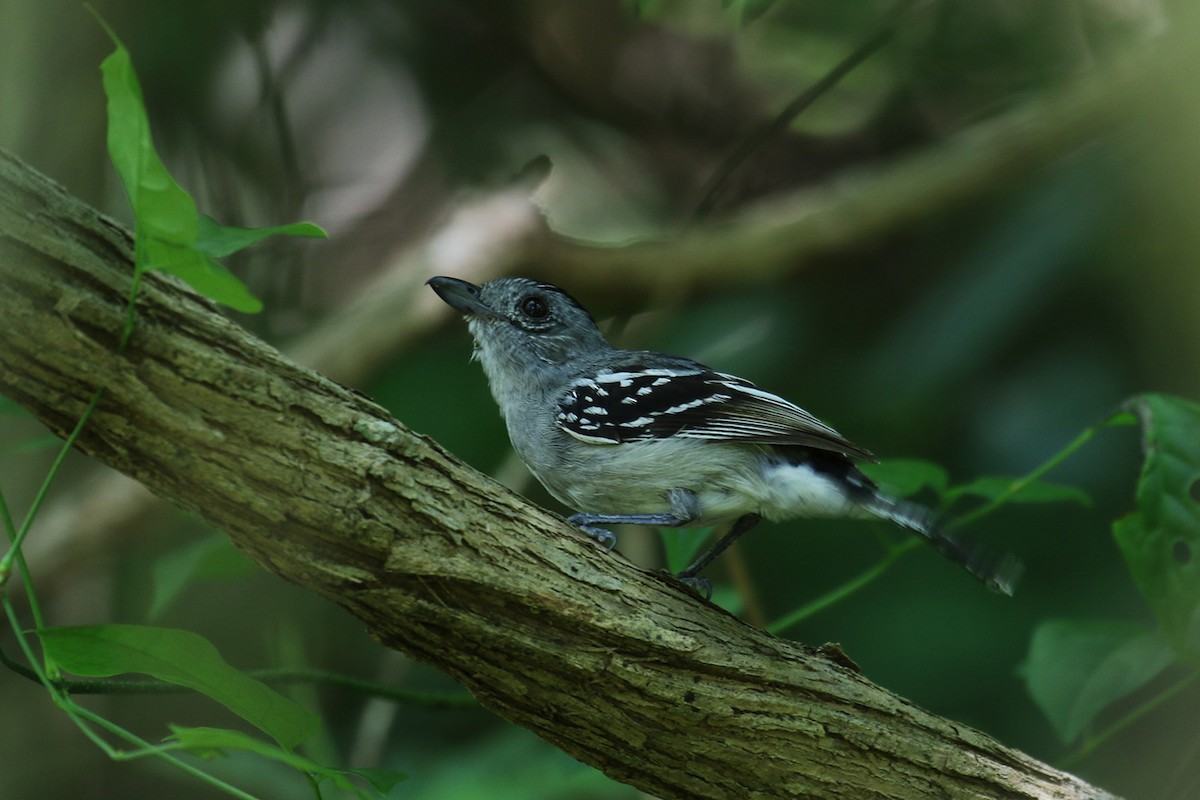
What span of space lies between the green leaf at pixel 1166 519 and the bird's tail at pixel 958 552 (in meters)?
0.30

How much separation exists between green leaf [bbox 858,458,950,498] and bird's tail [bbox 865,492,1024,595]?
0.21 feet

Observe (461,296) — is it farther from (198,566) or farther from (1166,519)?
(1166,519)

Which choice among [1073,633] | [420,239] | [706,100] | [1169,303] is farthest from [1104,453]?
[420,239]

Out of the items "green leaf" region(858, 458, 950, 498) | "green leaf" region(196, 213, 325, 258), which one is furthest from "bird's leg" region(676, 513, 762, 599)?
"green leaf" region(196, 213, 325, 258)

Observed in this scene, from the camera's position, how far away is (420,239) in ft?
20.5

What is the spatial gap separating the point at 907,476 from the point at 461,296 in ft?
5.76

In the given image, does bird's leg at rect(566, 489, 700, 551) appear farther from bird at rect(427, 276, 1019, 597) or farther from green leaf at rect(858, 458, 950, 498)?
green leaf at rect(858, 458, 950, 498)

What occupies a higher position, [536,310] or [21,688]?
[536,310]

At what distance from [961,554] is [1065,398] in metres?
2.41

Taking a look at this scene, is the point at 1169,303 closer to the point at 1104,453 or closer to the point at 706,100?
the point at 1104,453

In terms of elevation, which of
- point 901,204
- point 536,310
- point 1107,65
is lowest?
point 536,310

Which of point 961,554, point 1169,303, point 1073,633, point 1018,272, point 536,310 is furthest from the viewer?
point 1018,272

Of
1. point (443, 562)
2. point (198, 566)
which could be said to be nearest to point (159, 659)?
point (443, 562)

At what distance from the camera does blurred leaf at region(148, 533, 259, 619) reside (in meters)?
2.70
